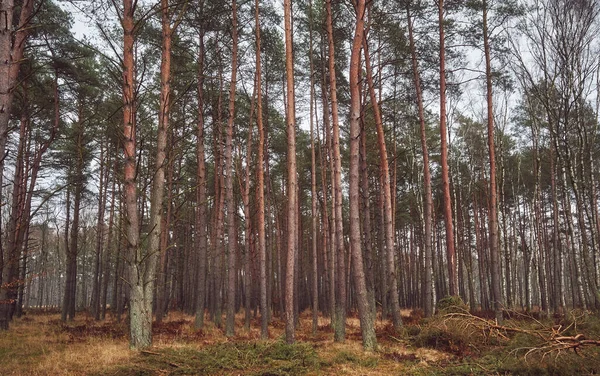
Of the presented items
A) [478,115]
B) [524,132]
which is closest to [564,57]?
[478,115]

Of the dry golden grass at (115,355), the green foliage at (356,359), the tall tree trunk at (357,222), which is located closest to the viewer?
the dry golden grass at (115,355)

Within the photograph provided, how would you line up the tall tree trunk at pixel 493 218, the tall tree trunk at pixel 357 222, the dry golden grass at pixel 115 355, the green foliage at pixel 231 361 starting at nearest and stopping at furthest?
the green foliage at pixel 231 361, the dry golden grass at pixel 115 355, the tall tree trunk at pixel 357 222, the tall tree trunk at pixel 493 218

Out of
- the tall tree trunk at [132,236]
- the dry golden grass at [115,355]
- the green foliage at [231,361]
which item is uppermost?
the tall tree trunk at [132,236]

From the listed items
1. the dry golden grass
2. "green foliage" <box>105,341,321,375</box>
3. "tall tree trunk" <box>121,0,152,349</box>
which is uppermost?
"tall tree trunk" <box>121,0,152,349</box>

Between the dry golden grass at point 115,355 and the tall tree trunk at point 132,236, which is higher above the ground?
the tall tree trunk at point 132,236

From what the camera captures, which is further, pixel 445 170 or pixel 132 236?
pixel 445 170

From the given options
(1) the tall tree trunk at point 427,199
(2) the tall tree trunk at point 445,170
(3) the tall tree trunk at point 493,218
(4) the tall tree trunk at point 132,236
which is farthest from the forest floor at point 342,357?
(1) the tall tree trunk at point 427,199

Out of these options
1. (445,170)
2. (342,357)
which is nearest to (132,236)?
(342,357)

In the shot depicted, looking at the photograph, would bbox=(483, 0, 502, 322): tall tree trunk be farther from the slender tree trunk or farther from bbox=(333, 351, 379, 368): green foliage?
the slender tree trunk

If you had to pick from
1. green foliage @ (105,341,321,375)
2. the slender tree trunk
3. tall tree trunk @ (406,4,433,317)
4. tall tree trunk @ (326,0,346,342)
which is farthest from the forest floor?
tall tree trunk @ (406,4,433,317)

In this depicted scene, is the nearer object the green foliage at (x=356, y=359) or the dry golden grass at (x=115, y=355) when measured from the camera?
the dry golden grass at (x=115, y=355)

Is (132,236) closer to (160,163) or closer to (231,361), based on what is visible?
(160,163)

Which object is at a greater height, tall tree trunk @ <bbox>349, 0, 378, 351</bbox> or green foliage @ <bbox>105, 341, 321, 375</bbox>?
tall tree trunk @ <bbox>349, 0, 378, 351</bbox>

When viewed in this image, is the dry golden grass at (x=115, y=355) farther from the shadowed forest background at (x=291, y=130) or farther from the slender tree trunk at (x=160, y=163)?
the slender tree trunk at (x=160, y=163)
